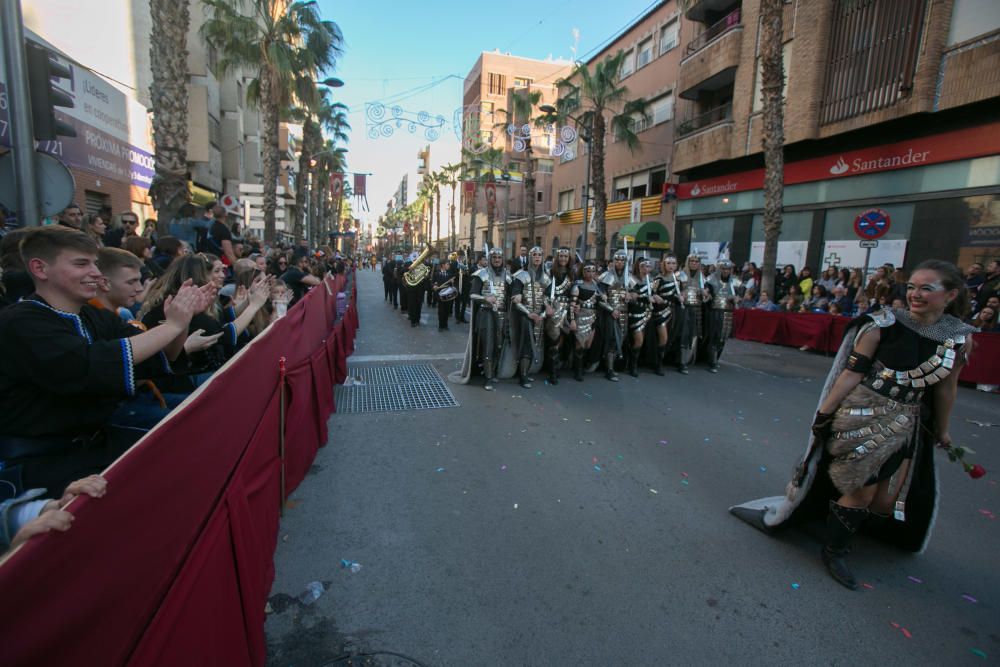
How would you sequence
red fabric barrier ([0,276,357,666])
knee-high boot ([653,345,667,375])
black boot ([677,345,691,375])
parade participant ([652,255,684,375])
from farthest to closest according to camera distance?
1. black boot ([677,345,691,375])
2. knee-high boot ([653,345,667,375])
3. parade participant ([652,255,684,375])
4. red fabric barrier ([0,276,357,666])

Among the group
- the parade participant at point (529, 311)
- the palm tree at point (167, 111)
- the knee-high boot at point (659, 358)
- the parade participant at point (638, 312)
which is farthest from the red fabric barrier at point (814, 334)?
the palm tree at point (167, 111)

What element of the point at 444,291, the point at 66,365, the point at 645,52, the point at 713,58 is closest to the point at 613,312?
the point at 444,291

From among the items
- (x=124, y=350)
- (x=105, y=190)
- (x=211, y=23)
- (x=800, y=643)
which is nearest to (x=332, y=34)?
(x=211, y=23)

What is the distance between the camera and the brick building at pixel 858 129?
1220 cm

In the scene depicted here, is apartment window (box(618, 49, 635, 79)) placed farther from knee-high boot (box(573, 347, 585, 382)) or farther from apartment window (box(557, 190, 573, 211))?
knee-high boot (box(573, 347, 585, 382))

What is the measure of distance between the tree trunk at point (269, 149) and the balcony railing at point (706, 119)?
17.2 meters

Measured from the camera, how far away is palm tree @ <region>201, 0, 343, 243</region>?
17.4m

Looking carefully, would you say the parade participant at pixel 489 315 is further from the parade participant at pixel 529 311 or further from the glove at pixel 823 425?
the glove at pixel 823 425

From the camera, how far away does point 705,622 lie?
2631 mm

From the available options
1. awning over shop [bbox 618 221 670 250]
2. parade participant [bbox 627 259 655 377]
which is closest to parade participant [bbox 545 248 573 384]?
Result: parade participant [bbox 627 259 655 377]

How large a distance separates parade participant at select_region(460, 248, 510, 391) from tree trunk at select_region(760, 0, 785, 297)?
9982mm

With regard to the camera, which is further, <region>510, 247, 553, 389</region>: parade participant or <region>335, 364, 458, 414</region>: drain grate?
<region>510, 247, 553, 389</region>: parade participant

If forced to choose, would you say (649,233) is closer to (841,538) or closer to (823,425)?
(823,425)

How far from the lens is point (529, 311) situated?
23.3 feet
